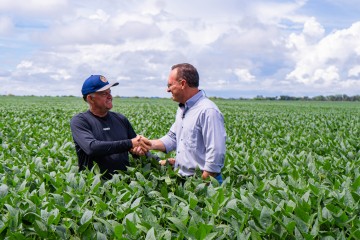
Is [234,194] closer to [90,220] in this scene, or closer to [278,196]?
[278,196]

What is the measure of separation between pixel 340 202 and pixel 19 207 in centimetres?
268

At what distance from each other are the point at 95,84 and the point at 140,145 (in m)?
0.86

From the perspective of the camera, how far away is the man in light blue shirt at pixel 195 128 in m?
4.92

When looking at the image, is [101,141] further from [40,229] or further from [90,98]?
[40,229]

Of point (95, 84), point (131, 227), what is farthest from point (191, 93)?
point (131, 227)

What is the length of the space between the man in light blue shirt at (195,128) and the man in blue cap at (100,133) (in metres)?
0.53

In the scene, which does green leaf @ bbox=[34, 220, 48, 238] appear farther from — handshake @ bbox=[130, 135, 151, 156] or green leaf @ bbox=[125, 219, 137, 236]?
handshake @ bbox=[130, 135, 151, 156]

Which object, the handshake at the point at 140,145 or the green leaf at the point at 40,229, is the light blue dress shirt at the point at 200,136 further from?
the green leaf at the point at 40,229

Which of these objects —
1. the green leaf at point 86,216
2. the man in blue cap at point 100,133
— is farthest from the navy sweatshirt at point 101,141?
the green leaf at point 86,216

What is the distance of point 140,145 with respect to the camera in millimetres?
5375

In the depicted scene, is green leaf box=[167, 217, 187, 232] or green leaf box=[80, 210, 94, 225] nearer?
green leaf box=[167, 217, 187, 232]

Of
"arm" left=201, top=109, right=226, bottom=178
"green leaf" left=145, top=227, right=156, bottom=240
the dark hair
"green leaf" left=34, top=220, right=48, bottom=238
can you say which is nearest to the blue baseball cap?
the dark hair

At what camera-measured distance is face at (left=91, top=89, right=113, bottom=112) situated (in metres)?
5.38

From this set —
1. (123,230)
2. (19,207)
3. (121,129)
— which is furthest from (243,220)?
(121,129)
